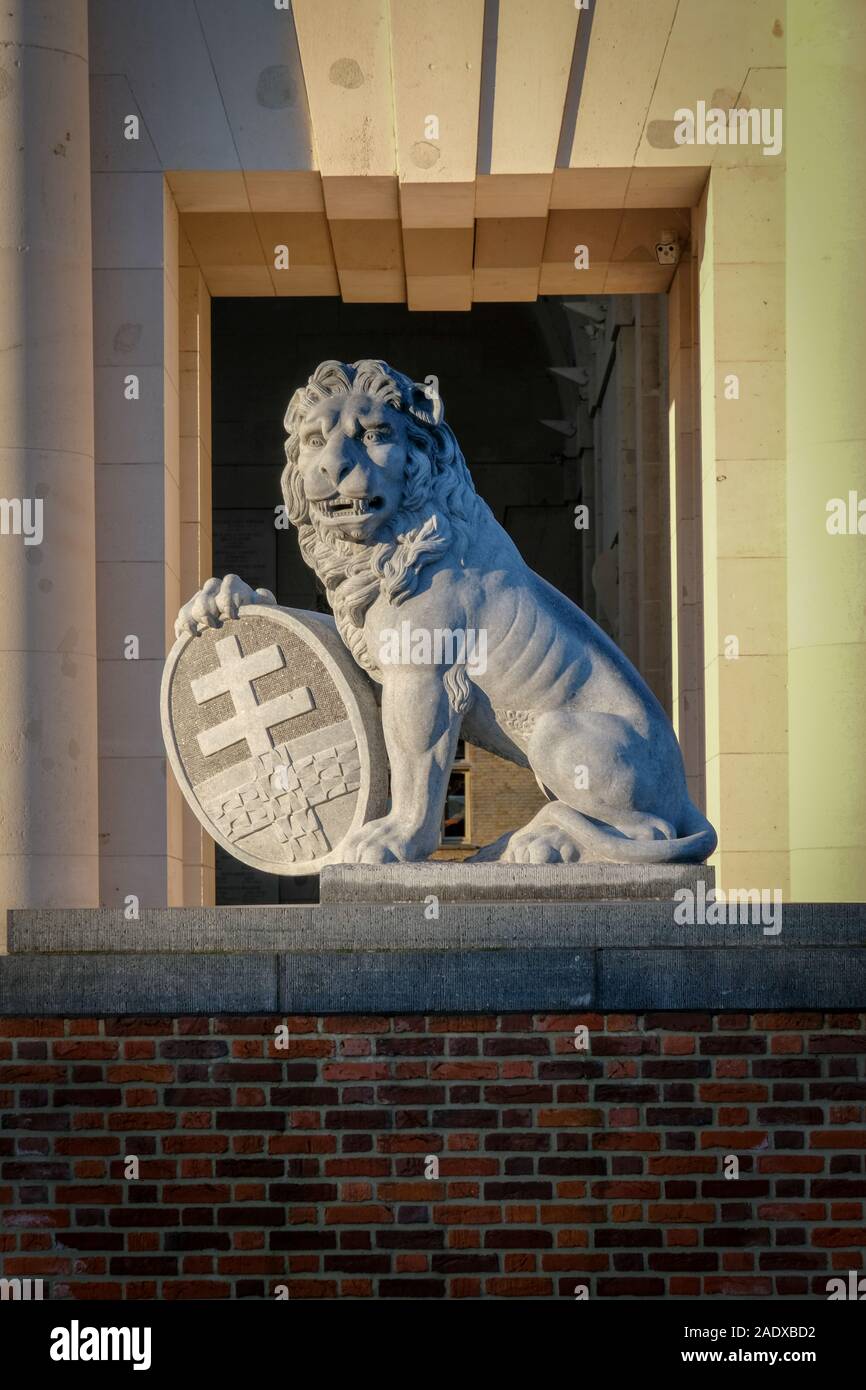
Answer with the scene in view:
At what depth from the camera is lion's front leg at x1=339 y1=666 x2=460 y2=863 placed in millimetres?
7164

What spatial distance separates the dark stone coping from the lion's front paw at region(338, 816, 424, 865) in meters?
0.31

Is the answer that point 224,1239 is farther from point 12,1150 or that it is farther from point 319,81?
point 319,81

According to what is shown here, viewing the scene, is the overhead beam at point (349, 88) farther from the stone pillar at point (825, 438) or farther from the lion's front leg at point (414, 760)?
the lion's front leg at point (414, 760)

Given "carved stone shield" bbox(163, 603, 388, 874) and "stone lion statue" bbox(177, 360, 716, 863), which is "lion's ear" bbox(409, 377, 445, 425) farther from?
"carved stone shield" bbox(163, 603, 388, 874)

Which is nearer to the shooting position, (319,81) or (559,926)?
(559,926)

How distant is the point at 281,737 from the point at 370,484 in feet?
3.74

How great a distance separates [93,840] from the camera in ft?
38.3

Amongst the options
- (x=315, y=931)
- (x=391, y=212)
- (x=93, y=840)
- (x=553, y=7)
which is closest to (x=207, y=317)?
(x=391, y=212)

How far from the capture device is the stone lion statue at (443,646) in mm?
7184

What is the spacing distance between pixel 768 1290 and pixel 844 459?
252 inches

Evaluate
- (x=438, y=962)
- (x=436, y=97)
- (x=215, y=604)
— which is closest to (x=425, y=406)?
(x=215, y=604)
